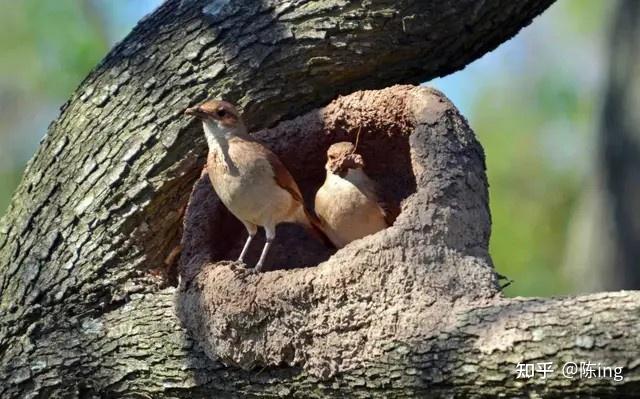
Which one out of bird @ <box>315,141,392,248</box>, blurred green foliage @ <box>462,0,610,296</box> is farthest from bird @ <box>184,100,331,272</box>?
blurred green foliage @ <box>462,0,610,296</box>

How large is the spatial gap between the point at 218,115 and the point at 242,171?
36 cm

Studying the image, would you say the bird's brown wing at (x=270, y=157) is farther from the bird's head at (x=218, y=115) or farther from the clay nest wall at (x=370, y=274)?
the clay nest wall at (x=370, y=274)

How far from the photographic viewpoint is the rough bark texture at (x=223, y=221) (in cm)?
494

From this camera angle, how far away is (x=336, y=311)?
491 cm

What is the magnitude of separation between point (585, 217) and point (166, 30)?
14.2ft

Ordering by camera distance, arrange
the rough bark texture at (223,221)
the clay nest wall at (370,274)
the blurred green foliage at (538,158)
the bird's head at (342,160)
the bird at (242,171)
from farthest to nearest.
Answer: the blurred green foliage at (538,158), the bird's head at (342,160), the bird at (242,171), the rough bark texture at (223,221), the clay nest wall at (370,274)

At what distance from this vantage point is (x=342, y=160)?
5918 mm

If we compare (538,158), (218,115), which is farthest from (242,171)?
(538,158)

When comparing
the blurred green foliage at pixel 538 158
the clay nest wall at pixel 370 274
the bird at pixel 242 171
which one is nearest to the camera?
the clay nest wall at pixel 370 274

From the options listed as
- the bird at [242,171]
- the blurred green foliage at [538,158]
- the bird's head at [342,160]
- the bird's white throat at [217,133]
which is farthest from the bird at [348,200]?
the blurred green foliage at [538,158]

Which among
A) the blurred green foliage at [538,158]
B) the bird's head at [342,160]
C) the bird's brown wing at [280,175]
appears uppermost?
the blurred green foliage at [538,158]

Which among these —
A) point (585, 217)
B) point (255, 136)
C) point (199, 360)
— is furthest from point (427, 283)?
point (585, 217)

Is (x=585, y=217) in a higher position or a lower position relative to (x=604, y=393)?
higher

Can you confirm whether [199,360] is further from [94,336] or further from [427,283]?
[427,283]
